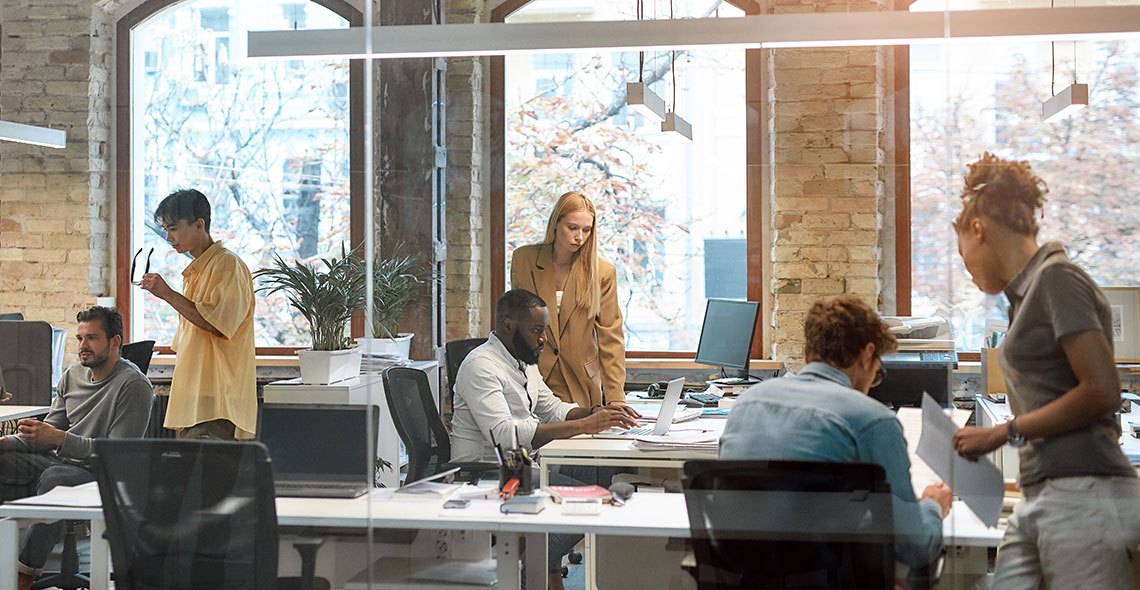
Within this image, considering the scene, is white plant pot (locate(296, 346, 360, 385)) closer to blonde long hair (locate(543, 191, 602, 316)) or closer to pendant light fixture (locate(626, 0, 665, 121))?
blonde long hair (locate(543, 191, 602, 316))

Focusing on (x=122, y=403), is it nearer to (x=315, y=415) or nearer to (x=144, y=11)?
(x=315, y=415)

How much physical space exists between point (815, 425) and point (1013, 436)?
756mm

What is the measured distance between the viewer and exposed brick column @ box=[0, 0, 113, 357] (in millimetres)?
3668

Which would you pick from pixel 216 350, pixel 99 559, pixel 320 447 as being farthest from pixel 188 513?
pixel 216 350

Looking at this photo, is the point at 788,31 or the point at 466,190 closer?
the point at 788,31

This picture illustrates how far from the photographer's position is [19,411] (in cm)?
378

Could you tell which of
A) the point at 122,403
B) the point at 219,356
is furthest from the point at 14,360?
the point at 219,356

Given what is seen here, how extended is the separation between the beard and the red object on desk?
381mm

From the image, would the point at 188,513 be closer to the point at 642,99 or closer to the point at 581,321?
the point at 581,321

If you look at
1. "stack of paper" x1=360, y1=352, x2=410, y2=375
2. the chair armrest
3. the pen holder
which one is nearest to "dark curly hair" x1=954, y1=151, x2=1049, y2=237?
the pen holder

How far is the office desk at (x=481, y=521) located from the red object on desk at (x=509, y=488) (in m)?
0.06

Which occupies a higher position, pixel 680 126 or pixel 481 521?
pixel 680 126

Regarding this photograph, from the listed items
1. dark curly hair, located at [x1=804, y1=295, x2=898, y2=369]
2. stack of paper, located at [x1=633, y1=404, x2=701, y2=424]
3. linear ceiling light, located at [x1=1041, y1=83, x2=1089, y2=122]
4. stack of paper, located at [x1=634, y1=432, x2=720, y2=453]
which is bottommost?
stack of paper, located at [x1=634, y1=432, x2=720, y2=453]

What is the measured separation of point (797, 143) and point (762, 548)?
117cm
